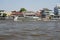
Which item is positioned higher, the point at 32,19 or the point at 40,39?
the point at 40,39

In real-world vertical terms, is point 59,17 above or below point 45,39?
below

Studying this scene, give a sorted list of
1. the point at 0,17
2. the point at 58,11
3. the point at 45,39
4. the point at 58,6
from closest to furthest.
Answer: the point at 45,39, the point at 0,17, the point at 58,11, the point at 58,6

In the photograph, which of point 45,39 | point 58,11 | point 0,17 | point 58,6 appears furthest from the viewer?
point 58,6

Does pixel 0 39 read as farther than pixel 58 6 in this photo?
No

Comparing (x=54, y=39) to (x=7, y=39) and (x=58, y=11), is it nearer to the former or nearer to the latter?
(x=7, y=39)

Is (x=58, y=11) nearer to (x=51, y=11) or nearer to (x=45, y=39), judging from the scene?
(x=51, y=11)

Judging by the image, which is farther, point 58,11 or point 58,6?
point 58,6

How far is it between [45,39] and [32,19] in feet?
214

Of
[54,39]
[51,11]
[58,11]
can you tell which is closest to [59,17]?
[58,11]

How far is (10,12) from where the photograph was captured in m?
106

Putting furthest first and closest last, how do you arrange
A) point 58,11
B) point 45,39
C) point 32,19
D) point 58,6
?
point 58,6 < point 58,11 < point 32,19 < point 45,39

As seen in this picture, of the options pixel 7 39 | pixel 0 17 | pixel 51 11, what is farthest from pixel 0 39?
pixel 51 11

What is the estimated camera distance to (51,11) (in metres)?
110

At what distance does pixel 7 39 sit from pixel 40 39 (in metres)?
1.97
